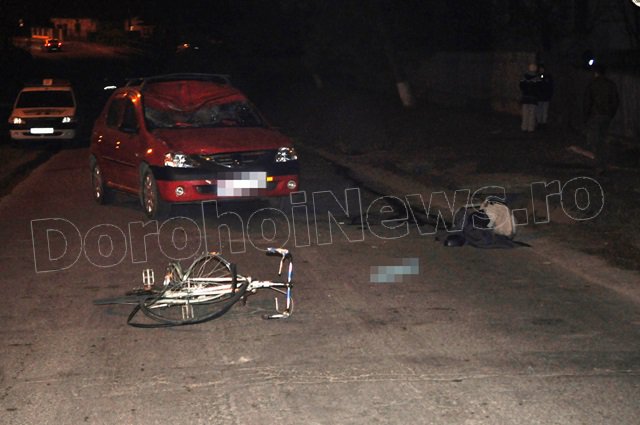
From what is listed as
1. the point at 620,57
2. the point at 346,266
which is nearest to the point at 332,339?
the point at 346,266

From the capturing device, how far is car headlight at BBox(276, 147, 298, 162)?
501 inches

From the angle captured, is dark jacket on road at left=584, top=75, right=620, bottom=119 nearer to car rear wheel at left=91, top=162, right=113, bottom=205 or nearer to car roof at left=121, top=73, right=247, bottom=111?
car roof at left=121, top=73, right=247, bottom=111

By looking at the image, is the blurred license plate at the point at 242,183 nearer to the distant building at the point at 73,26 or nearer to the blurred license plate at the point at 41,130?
the blurred license plate at the point at 41,130

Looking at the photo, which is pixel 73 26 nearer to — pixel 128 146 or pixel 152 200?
pixel 128 146

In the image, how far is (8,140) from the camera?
→ 28.2 metres

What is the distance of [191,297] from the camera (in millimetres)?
7672

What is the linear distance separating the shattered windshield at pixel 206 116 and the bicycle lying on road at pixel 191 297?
5618mm

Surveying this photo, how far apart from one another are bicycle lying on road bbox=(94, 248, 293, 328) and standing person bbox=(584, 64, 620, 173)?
8878 mm

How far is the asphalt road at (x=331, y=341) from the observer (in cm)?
554

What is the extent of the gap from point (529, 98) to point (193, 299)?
16318mm

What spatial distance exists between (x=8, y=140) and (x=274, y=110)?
46.9 ft
